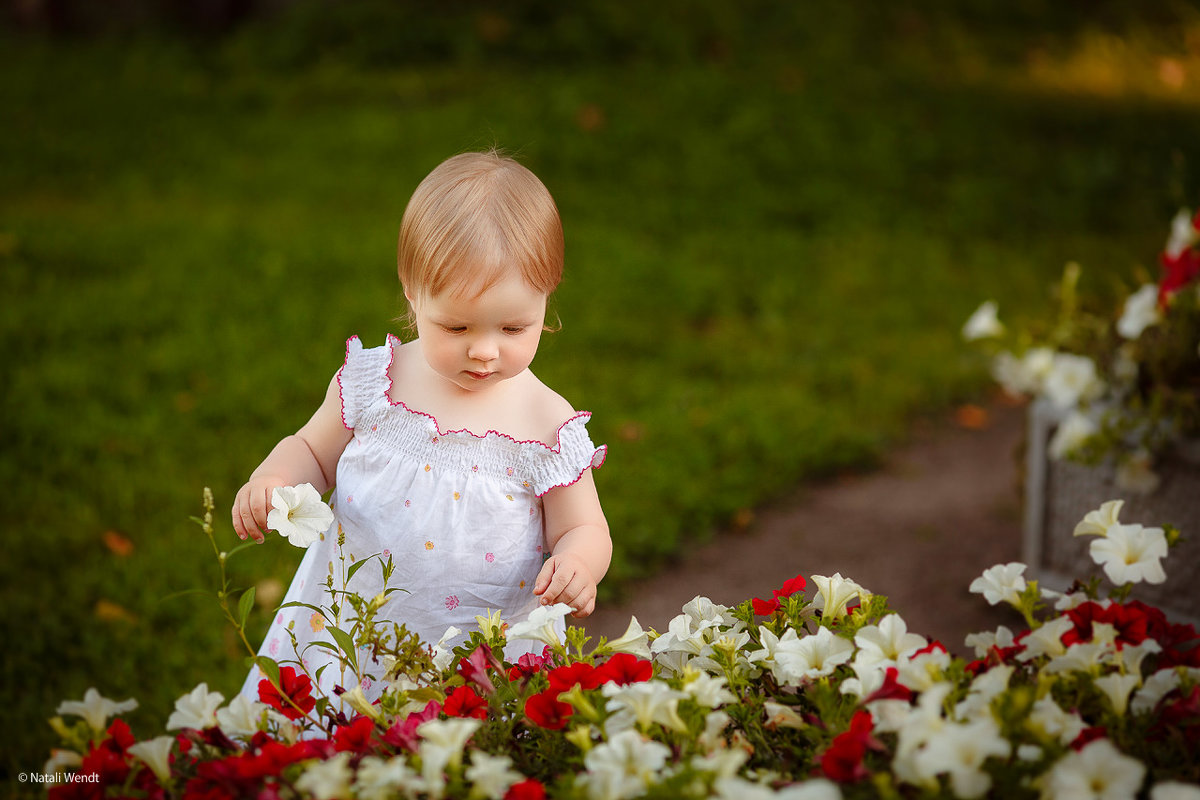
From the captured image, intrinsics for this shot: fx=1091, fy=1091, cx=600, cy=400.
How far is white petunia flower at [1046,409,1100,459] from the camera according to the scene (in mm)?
2986

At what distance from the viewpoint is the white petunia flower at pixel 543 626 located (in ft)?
4.76

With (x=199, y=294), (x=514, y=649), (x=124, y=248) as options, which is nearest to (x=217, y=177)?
(x=124, y=248)

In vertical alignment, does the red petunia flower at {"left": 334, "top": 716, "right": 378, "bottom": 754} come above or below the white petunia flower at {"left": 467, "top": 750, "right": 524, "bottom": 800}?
above

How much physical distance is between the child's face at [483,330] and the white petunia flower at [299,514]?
32 cm

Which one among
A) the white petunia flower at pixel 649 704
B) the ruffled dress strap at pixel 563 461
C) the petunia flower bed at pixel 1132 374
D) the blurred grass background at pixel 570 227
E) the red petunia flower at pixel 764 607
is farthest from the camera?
the blurred grass background at pixel 570 227

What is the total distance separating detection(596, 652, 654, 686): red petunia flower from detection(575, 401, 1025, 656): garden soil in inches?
64.5

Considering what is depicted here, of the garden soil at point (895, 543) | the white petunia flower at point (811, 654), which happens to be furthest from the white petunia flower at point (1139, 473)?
the white petunia flower at point (811, 654)

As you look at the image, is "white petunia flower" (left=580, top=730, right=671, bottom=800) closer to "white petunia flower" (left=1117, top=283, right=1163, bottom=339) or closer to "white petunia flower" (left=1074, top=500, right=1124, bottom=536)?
"white petunia flower" (left=1074, top=500, right=1124, bottom=536)

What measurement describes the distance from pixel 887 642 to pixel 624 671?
34 cm

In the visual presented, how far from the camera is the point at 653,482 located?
3.92 meters

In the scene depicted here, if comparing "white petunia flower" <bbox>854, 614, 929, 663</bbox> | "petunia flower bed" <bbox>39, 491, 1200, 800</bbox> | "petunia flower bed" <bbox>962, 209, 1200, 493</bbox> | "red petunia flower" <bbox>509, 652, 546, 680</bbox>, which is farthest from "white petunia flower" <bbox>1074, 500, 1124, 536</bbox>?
"petunia flower bed" <bbox>962, 209, 1200, 493</bbox>

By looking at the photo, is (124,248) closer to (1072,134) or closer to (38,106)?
(38,106)

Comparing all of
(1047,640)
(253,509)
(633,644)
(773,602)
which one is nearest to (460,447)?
(253,509)

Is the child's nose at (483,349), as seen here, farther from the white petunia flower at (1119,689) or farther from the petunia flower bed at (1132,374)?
the petunia flower bed at (1132,374)
